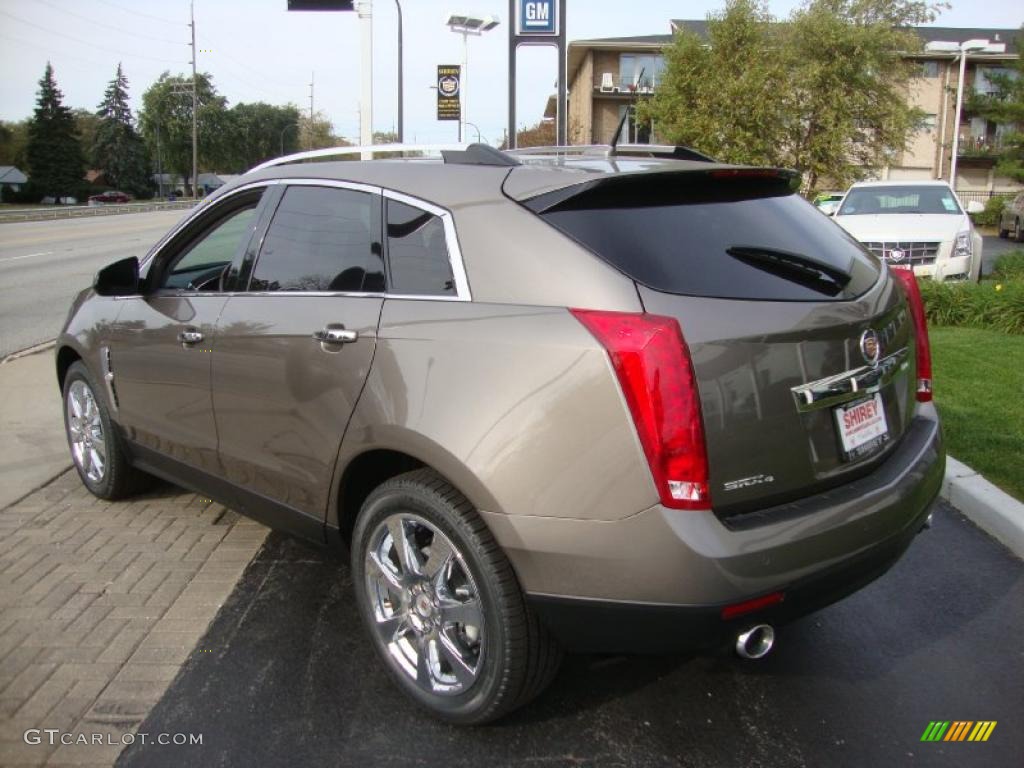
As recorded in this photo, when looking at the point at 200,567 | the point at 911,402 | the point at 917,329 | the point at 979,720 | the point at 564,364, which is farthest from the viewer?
the point at 200,567

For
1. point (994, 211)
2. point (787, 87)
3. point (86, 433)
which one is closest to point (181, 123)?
point (994, 211)

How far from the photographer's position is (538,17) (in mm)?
10836

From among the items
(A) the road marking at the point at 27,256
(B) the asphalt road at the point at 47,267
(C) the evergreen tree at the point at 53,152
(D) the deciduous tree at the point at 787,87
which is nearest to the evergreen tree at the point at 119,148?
(C) the evergreen tree at the point at 53,152

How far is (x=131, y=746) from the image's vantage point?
2799 mm

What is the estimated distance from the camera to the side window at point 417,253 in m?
2.88

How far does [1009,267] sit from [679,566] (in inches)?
500

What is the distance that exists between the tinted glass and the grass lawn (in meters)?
3.62

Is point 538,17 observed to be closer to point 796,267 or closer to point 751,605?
point 796,267

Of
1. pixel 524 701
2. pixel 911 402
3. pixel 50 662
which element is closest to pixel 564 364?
pixel 524 701

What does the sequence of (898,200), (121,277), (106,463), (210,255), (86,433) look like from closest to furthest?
(121,277)
(210,255)
(106,463)
(86,433)
(898,200)

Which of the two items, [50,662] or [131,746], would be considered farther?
[50,662]

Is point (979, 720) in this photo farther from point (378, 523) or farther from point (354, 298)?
point (354, 298)

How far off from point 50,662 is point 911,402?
10.6 feet

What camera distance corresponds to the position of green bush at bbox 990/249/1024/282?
40.4ft
